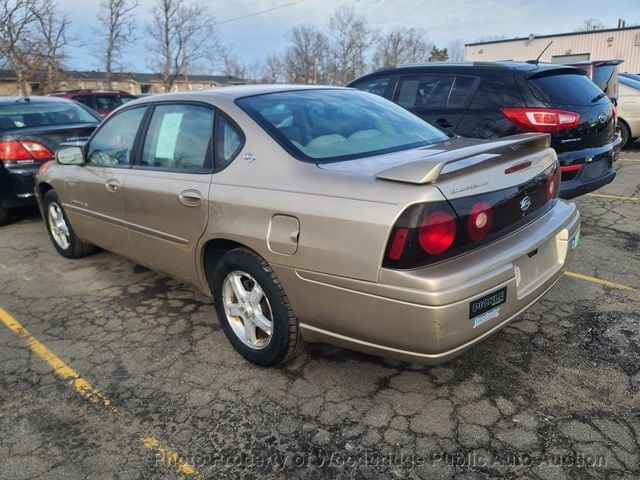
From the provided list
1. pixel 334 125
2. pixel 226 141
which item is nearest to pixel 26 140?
pixel 226 141

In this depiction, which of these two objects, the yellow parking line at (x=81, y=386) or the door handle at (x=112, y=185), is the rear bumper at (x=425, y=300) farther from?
the door handle at (x=112, y=185)

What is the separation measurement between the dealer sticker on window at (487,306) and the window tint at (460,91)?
10.0 ft

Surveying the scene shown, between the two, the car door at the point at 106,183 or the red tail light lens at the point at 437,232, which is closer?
the red tail light lens at the point at 437,232

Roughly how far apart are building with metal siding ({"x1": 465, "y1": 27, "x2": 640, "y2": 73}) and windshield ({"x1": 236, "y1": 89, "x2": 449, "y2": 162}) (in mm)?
30849

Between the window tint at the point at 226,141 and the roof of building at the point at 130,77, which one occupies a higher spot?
the roof of building at the point at 130,77

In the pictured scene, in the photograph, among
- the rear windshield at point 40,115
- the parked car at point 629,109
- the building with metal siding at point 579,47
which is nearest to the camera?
the rear windshield at point 40,115

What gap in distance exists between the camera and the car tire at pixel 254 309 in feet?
8.18

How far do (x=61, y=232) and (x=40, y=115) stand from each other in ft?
7.31

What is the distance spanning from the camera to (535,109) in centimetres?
435

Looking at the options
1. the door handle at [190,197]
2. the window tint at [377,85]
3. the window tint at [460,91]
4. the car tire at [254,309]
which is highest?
the window tint at [377,85]

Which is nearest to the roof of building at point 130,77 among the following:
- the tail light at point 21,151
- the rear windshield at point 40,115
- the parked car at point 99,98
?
the parked car at point 99,98

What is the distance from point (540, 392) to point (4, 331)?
338 cm

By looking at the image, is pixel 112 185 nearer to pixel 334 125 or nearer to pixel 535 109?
pixel 334 125

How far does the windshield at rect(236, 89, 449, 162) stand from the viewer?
2.63m
